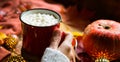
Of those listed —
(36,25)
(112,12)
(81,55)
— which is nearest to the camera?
(36,25)

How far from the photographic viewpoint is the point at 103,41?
3.59ft

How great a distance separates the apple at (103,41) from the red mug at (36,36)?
148 millimetres

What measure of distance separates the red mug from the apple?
15cm

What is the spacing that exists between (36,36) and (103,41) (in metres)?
0.25

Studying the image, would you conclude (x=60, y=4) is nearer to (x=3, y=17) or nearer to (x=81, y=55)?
(x=3, y=17)

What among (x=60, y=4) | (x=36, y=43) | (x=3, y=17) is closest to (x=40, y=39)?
(x=36, y=43)

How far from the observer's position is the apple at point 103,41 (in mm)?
1091

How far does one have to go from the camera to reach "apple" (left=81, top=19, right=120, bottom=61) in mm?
1091

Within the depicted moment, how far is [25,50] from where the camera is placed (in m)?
1.08

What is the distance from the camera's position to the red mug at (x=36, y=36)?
1013 millimetres

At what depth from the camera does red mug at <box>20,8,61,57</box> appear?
3.32 ft

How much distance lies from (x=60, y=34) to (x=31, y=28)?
0.33 feet

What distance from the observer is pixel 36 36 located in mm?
1029

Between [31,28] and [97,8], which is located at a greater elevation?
[31,28]
